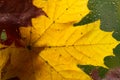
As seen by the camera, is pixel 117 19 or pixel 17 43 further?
pixel 117 19

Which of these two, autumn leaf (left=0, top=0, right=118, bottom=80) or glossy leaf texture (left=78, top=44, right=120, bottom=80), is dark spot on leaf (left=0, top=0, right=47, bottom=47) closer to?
autumn leaf (left=0, top=0, right=118, bottom=80)

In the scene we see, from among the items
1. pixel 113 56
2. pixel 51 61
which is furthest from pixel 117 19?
pixel 51 61

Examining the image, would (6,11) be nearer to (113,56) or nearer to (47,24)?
(47,24)

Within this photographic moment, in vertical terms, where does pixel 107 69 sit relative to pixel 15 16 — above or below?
below

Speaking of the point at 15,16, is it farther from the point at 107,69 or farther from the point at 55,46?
the point at 107,69

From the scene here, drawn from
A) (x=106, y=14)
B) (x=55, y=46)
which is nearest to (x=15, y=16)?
(x=55, y=46)

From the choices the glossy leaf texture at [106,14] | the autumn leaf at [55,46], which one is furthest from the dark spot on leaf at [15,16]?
the glossy leaf texture at [106,14]
